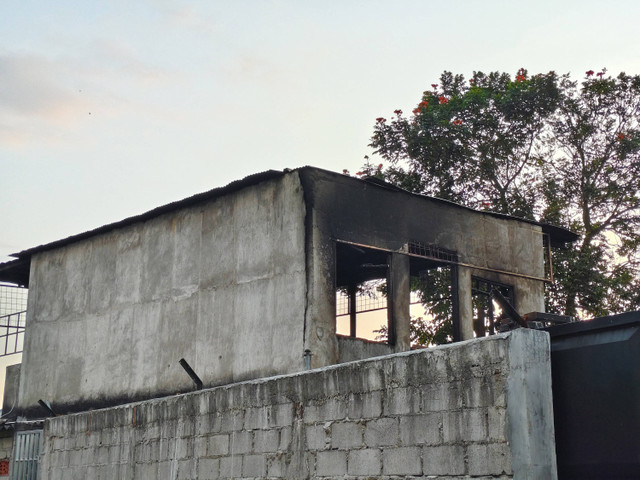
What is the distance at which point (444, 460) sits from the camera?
6.03 m

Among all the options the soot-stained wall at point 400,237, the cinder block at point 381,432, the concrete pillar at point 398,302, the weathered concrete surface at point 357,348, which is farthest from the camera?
the concrete pillar at point 398,302

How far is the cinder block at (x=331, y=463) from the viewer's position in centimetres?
691

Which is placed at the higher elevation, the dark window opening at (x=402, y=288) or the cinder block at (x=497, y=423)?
the dark window opening at (x=402, y=288)

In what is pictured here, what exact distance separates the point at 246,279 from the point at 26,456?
4830mm

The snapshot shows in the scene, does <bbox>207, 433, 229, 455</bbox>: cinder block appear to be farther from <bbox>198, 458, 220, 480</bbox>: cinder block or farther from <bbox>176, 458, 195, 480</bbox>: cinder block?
<bbox>176, 458, 195, 480</bbox>: cinder block

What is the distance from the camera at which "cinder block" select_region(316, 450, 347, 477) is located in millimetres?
6914

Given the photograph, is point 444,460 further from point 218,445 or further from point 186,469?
point 186,469

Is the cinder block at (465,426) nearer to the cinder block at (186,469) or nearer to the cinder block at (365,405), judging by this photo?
the cinder block at (365,405)

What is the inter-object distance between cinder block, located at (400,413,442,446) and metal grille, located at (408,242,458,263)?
7444 millimetres

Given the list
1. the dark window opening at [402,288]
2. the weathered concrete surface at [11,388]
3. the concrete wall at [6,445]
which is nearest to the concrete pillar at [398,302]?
the dark window opening at [402,288]

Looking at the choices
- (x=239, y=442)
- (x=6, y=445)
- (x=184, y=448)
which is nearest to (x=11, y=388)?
(x=6, y=445)

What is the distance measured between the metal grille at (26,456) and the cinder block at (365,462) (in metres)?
8.29

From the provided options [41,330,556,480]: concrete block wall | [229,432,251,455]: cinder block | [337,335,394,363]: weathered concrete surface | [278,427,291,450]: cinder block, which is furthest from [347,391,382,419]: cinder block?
[337,335,394,363]: weathered concrete surface

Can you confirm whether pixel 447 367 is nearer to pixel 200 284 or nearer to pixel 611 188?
pixel 200 284
